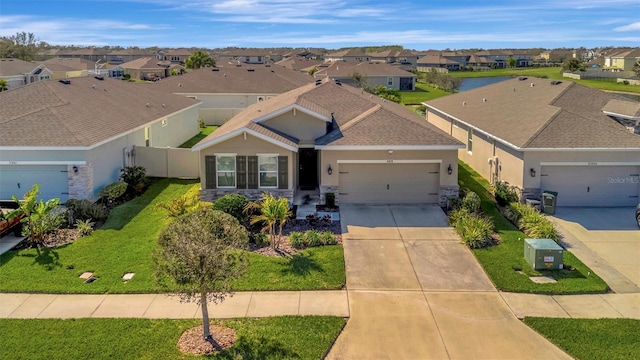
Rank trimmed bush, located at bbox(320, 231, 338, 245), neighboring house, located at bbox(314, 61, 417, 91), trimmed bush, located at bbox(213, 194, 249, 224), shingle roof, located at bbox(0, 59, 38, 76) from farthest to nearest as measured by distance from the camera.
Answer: neighboring house, located at bbox(314, 61, 417, 91)
shingle roof, located at bbox(0, 59, 38, 76)
trimmed bush, located at bbox(213, 194, 249, 224)
trimmed bush, located at bbox(320, 231, 338, 245)

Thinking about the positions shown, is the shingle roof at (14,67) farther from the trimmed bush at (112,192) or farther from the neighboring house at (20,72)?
the trimmed bush at (112,192)

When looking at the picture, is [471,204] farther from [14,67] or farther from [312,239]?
[14,67]

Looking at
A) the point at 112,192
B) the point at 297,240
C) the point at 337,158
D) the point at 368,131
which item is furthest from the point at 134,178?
the point at 368,131

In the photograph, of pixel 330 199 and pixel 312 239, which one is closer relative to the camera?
pixel 312 239

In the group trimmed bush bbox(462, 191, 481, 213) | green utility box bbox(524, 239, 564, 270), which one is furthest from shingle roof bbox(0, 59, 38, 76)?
green utility box bbox(524, 239, 564, 270)

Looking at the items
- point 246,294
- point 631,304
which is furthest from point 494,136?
point 246,294

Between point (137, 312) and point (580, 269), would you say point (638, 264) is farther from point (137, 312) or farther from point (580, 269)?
point (137, 312)

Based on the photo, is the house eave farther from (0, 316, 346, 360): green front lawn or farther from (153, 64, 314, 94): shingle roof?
(153, 64, 314, 94): shingle roof
